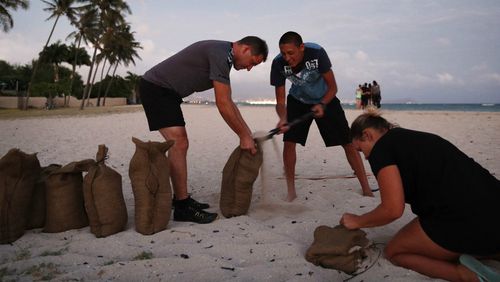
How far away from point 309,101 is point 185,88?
139 cm

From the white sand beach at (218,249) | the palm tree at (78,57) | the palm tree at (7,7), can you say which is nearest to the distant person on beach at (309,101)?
the white sand beach at (218,249)

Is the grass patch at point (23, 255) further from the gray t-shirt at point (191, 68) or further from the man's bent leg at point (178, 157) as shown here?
the gray t-shirt at point (191, 68)

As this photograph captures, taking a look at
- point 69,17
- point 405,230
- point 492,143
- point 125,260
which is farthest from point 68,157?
point 69,17

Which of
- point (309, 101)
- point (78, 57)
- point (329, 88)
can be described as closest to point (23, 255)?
point (309, 101)

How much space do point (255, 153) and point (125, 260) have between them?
131cm

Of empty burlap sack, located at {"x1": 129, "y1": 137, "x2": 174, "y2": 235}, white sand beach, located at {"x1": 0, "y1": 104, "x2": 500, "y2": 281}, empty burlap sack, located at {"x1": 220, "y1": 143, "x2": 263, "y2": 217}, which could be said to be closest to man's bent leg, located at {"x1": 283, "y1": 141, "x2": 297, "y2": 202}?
white sand beach, located at {"x1": 0, "y1": 104, "x2": 500, "y2": 281}

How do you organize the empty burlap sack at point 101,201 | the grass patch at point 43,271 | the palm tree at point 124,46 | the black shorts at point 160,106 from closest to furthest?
the grass patch at point 43,271
the empty burlap sack at point 101,201
the black shorts at point 160,106
the palm tree at point 124,46

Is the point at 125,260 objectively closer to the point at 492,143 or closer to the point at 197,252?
the point at 197,252

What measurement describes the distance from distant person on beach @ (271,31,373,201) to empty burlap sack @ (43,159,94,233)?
191 cm

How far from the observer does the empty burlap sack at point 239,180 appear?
10.8ft

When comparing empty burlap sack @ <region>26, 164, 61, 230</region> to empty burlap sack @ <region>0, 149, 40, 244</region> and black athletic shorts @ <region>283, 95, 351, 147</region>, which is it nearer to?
empty burlap sack @ <region>0, 149, 40, 244</region>

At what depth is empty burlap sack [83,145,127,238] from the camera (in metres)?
2.91

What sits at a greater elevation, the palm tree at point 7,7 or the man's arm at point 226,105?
the palm tree at point 7,7

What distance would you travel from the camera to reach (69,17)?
119 ft
